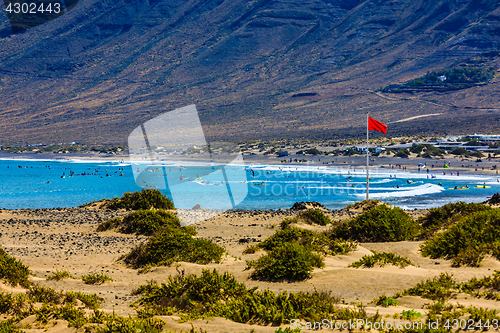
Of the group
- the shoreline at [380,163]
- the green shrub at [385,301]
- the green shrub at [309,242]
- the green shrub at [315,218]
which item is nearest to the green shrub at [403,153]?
the shoreline at [380,163]

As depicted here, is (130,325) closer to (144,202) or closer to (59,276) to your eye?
(59,276)

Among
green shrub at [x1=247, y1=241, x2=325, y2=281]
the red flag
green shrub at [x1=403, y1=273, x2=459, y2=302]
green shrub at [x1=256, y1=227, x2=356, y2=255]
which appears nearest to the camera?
green shrub at [x1=403, y1=273, x2=459, y2=302]

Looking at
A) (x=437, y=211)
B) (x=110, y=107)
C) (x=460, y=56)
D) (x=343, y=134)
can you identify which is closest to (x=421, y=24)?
(x=460, y=56)

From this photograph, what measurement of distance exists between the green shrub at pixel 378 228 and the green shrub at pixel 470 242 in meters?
2.17

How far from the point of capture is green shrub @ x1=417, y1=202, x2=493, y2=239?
14.5 metres

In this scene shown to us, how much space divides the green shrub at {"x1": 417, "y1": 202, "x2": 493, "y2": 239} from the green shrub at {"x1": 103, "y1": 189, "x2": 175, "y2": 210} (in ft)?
41.1

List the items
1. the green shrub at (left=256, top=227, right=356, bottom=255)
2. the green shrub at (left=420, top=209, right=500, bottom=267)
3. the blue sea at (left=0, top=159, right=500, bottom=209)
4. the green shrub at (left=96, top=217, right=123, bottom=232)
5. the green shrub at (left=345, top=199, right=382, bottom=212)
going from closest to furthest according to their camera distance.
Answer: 1. the green shrub at (left=420, top=209, right=500, bottom=267)
2. the green shrub at (left=256, top=227, right=356, bottom=255)
3. the green shrub at (left=96, top=217, right=123, bottom=232)
4. the green shrub at (left=345, top=199, right=382, bottom=212)
5. the blue sea at (left=0, top=159, right=500, bottom=209)

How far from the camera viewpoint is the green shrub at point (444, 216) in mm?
14547

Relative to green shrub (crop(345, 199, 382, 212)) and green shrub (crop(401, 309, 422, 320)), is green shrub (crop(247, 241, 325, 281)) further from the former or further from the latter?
green shrub (crop(345, 199, 382, 212))

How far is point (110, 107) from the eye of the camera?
15850 cm

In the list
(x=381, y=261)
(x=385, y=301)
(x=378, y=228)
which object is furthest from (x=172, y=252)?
(x=378, y=228)

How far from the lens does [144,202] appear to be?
22297 millimetres

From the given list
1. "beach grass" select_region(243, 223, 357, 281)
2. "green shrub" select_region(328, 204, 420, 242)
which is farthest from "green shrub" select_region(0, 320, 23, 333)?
"green shrub" select_region(328, 204, 420, 242)

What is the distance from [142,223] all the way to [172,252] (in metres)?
5.73
